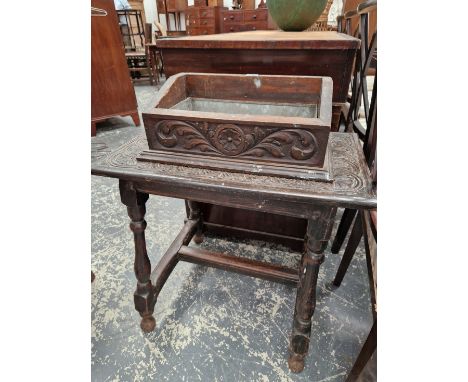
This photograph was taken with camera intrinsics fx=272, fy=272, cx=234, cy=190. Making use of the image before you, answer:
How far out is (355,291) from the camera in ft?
3.69

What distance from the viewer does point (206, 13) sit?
12.4 ft

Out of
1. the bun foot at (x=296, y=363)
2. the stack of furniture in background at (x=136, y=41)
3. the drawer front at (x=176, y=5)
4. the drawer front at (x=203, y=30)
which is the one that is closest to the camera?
the bun foot at (x=296, y=363)

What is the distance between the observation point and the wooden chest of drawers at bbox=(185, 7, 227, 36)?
374cm

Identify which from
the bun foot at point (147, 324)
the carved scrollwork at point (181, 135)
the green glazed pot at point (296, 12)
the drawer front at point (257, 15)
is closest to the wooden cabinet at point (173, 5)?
the drawer front at point (257, 15)

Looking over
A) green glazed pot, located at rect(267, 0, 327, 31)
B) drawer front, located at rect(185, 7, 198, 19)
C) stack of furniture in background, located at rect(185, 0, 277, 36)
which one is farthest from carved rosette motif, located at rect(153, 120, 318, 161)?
drawer front, located at rect(185, 7, 198, 19)

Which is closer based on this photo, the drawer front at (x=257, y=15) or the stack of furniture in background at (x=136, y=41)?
the drawer front at (x=257, y=15)

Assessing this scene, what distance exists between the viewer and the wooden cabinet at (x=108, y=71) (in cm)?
221

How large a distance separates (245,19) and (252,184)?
3.40 meters

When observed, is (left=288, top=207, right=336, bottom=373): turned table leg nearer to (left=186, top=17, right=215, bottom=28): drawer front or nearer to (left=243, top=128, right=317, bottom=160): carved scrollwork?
(left=243, top=128, right=317, bottom=160): carved scrollwork

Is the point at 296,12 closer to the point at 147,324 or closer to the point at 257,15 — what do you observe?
the point at 147,324

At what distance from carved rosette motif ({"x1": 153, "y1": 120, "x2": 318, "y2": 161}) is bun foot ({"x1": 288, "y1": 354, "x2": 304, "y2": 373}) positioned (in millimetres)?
637

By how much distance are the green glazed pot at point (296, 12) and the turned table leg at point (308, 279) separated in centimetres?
103

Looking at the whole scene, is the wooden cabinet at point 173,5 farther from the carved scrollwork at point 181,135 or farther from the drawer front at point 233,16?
the carved scrollwork at point 181,135

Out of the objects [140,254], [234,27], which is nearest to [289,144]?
[140,254]
